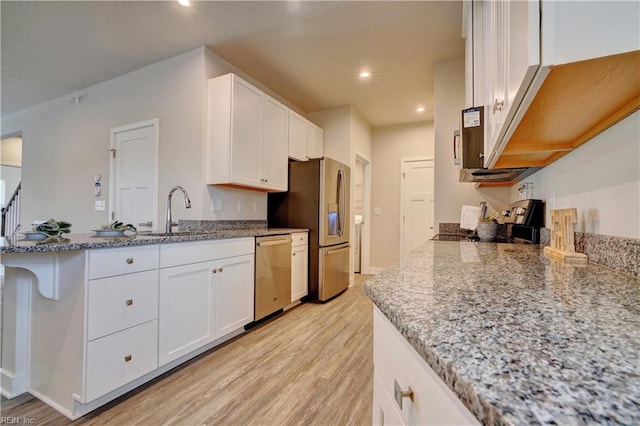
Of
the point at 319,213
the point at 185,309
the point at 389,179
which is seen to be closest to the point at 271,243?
the point at 319,213

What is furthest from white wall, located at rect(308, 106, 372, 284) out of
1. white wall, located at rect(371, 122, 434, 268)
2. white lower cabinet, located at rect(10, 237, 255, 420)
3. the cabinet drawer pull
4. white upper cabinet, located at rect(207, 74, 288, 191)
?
the cabinet drawer pull

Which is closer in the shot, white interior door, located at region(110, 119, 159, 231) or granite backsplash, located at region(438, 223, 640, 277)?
granite backsplash, located at region(438, 223, 640, 277)

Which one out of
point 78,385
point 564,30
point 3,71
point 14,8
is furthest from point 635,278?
point 3,71

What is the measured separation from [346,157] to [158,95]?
2410mm

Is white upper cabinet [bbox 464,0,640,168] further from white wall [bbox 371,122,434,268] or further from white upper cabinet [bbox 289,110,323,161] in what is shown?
white wall [bbox 371,122,434,268]

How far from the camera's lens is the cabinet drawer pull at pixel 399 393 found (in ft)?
1.62

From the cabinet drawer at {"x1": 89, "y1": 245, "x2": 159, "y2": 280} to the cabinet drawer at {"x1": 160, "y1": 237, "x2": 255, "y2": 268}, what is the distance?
0.08 metres

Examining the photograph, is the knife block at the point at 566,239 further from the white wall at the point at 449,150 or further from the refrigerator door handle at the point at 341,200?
the refrigerator door handle at the point at 341,200

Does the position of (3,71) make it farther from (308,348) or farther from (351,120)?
(308,348)

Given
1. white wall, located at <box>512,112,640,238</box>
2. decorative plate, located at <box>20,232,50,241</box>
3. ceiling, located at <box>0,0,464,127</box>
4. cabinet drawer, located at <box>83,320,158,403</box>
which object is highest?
ceiling, located at <box>0,0,464,127</box>

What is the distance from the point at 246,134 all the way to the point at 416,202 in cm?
312

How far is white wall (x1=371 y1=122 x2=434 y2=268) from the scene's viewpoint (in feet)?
15.8

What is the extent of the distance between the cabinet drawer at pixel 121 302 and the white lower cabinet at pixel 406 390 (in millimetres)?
1454

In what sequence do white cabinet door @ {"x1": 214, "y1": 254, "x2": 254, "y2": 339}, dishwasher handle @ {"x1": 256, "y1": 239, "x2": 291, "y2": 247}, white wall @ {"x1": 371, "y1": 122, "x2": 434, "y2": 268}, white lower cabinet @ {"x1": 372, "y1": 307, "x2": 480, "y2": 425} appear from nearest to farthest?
white lower cabinet @ {"x1": 372, "y1": 307, "x2": 480, "y2": 425}
white cabinet door @ {"x1": 214, "y1": 254, "x2": 254, "y2": 339}
dishwasher handle @ {"x1": 256, "y1": 239, "x2": 291, "y2": 247}
white wall @ {"x1": 371, "y1": 122, "x2": 434, "y2": 268}
